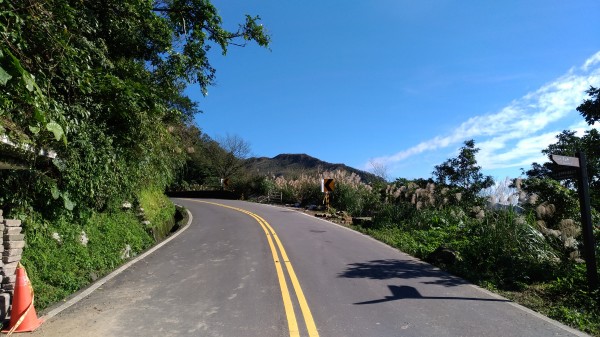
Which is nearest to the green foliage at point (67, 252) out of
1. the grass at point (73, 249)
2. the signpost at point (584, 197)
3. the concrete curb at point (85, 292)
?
the grass at point (73, 249)

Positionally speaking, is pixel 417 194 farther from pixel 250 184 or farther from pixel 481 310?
pixel 250 184

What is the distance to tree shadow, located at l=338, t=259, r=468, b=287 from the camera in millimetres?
8992

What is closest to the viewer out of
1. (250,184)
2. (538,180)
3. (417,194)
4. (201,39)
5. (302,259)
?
(302,259)

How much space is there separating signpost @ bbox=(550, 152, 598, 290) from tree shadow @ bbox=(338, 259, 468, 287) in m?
2.22

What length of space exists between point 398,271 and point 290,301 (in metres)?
3.61

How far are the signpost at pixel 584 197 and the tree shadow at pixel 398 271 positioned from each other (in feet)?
7.27

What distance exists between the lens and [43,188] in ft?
27.5

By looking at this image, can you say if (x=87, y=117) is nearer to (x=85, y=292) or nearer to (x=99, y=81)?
(x=99, y=81)

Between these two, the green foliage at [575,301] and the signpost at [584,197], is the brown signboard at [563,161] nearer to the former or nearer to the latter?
the signpost at [584,197]

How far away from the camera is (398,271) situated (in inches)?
384

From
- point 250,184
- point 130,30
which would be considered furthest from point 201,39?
point 250,184

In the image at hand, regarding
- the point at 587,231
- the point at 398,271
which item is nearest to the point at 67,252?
the point at 398,271

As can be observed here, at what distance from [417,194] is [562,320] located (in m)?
12.5

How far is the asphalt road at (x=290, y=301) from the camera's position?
581 centimetres
